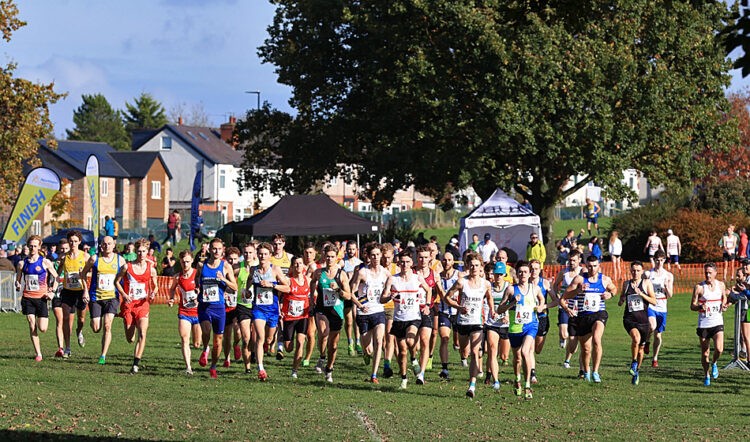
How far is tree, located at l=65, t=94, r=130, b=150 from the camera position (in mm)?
141125

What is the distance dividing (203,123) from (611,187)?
11145cm

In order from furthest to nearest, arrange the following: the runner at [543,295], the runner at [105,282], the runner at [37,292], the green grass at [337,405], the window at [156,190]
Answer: the window at [156,190]
the runner at [37,292]
the runner at [105,282]
the runner at [543,295]
the green grass at [337,405]

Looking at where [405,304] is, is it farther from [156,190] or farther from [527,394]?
[156,190]

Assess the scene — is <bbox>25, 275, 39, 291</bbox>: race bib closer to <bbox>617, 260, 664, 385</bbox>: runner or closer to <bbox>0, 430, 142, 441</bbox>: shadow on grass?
<bbox>0, 430, 142, 441</bbox>: shadow on grass

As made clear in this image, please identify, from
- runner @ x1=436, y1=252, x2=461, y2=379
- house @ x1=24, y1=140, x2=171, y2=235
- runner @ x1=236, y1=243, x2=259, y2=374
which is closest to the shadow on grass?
runner @ x1=236, y1=243, x2=259, y2=374

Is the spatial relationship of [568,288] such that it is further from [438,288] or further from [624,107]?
[624,107]

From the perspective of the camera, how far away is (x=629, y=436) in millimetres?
12602

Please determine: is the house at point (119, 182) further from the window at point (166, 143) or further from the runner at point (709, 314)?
the runner at point (709, 314)

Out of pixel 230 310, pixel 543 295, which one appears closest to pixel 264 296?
pixel 230 310

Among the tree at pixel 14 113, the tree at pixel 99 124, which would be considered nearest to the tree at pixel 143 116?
the tree at pixel 99 124

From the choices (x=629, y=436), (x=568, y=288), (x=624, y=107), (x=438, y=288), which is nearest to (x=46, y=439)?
(x=629, y=436)

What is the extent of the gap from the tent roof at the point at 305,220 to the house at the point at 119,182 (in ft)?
156

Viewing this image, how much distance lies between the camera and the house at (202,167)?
332 ft

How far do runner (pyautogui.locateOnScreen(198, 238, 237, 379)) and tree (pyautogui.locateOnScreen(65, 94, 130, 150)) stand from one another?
4976 inches
